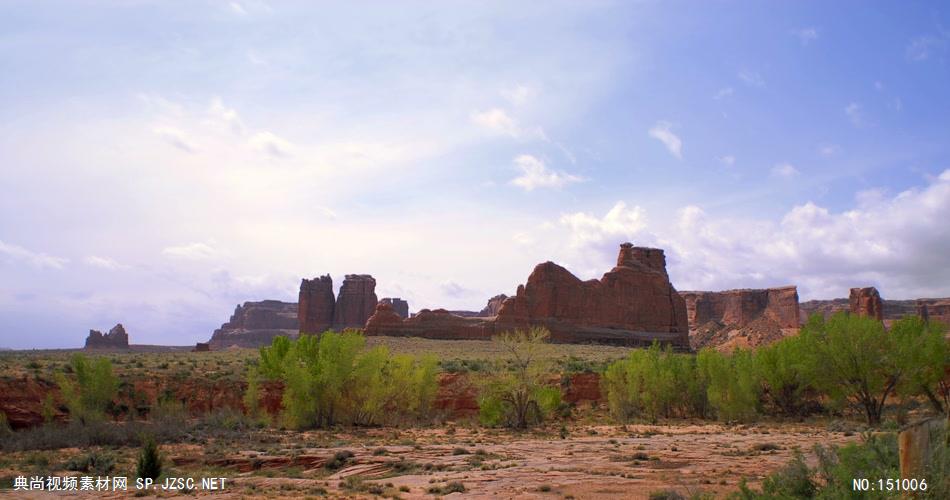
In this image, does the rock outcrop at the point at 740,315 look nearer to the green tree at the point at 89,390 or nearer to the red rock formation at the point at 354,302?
the red rock formation at the point at 354,302

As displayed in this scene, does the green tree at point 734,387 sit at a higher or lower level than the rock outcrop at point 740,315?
lower

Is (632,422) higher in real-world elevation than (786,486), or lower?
lower

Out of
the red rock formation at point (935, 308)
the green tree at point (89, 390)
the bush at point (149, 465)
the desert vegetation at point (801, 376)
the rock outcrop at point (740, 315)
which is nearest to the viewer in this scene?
the bush at point (149, 465)

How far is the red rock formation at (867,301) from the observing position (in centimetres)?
8788

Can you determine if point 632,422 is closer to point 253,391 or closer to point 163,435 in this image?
point 253,391

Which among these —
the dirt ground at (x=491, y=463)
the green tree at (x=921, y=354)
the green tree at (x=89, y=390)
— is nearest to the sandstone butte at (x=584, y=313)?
the green tree at (x=89, y=390)

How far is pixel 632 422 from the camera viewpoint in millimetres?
36219

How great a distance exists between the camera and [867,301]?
293ft

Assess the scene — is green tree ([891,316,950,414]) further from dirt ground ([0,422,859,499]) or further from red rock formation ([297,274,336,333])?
red rock formation ([297,274,336,333])

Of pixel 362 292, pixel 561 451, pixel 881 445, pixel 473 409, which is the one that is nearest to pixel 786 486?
pixel 881 445

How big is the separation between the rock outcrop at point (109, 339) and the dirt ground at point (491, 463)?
114 meters

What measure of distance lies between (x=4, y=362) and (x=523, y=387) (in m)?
31.9

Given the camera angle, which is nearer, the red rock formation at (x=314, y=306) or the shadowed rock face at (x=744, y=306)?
the shadowed rock face at (x=744, y=306)

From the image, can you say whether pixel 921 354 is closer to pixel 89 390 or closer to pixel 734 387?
pixel 734 387
